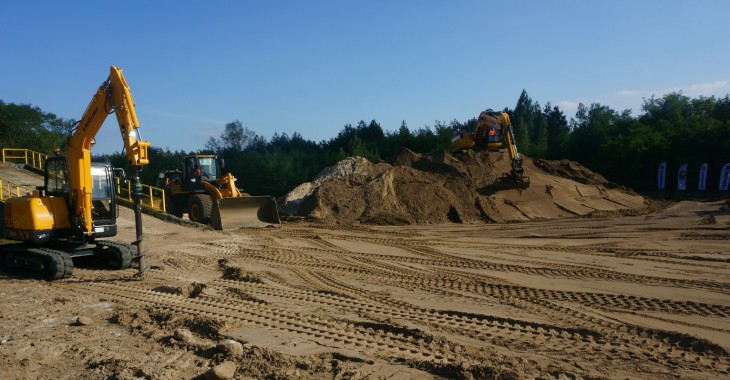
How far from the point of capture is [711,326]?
6.26 m

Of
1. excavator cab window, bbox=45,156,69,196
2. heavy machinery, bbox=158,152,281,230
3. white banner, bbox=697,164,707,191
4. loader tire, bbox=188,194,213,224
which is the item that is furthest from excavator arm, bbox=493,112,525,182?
excavator cab window, bbox=45,156,69,196

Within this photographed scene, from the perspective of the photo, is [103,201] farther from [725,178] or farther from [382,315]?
[725,178]

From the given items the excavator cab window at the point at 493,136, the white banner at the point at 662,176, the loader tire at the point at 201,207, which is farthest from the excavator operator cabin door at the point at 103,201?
the white banner at the point at 662,176

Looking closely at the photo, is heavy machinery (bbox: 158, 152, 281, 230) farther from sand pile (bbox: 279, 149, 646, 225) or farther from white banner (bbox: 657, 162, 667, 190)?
white banner (bbox: 657, 162, 667, 190)

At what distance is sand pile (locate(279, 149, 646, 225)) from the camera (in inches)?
819

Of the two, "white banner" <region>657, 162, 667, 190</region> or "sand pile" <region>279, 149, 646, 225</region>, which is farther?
"white banner" <region>657, 162, 667, 190</region>

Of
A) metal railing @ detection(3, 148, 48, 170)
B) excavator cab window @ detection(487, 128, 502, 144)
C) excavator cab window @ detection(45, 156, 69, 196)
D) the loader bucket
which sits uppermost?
excavator cab window @ detection(487, 128, 502, 144)

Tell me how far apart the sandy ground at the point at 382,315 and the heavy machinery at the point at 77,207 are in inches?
15.6

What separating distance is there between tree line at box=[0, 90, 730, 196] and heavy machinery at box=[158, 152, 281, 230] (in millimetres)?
9653

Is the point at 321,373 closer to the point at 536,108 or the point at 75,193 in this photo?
the point at 75,193

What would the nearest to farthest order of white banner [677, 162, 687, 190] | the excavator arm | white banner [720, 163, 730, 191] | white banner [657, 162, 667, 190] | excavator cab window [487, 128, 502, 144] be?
1. the excavator arm
2. excavator cab window [487, 128, 502, 144]
3. white banner [720, 163, 730, 191]
4. white banner [677, 162, 687, 190]
5. white banner [657, 162, 667, 190]

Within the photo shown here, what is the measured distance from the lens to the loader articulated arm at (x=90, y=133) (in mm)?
9641

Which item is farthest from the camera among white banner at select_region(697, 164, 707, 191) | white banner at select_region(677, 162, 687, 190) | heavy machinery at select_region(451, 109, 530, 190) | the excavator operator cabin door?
white banner at select_region(677, 162, 687, 190)

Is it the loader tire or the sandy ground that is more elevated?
the loader tire
